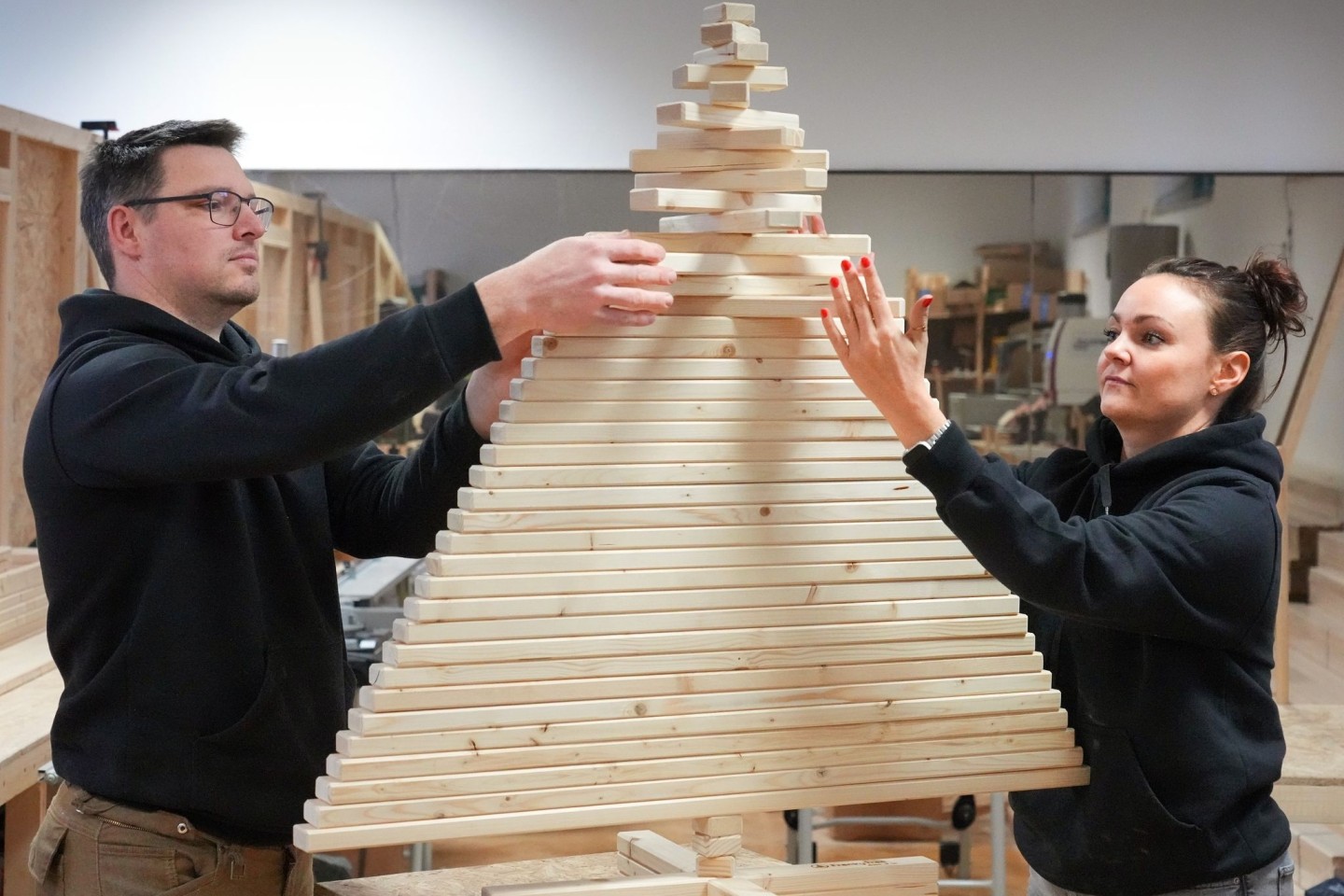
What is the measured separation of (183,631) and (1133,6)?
15.9 feet

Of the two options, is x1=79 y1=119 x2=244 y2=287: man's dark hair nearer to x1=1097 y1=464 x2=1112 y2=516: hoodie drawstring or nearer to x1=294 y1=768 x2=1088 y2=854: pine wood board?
x1=294 y1=768 x2=1088 y2=854: pine wood board

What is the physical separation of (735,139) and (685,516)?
1.81ft

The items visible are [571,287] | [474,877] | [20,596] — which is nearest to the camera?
[571,287]

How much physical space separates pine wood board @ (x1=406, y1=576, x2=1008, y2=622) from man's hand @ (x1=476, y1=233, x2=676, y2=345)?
35cm

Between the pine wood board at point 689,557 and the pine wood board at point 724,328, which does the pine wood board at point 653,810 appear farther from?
the pine wood board at point 724,328

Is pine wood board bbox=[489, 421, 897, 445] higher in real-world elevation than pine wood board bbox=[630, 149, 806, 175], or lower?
lower

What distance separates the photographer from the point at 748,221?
1994 millimetres

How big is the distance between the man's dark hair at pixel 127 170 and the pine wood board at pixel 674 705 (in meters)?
0.87

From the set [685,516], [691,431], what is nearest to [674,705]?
[685,516]

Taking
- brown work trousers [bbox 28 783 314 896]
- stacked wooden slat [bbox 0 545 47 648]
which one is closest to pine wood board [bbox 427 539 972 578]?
brown work trousers [bbox 28 783 314 896]

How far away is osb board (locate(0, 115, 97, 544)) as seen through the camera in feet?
14.8

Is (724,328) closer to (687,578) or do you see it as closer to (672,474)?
(672,474)

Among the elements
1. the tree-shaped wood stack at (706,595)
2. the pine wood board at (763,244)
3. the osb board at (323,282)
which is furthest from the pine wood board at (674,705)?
the osb board at (323,282)

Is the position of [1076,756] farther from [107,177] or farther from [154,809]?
[107,177]
